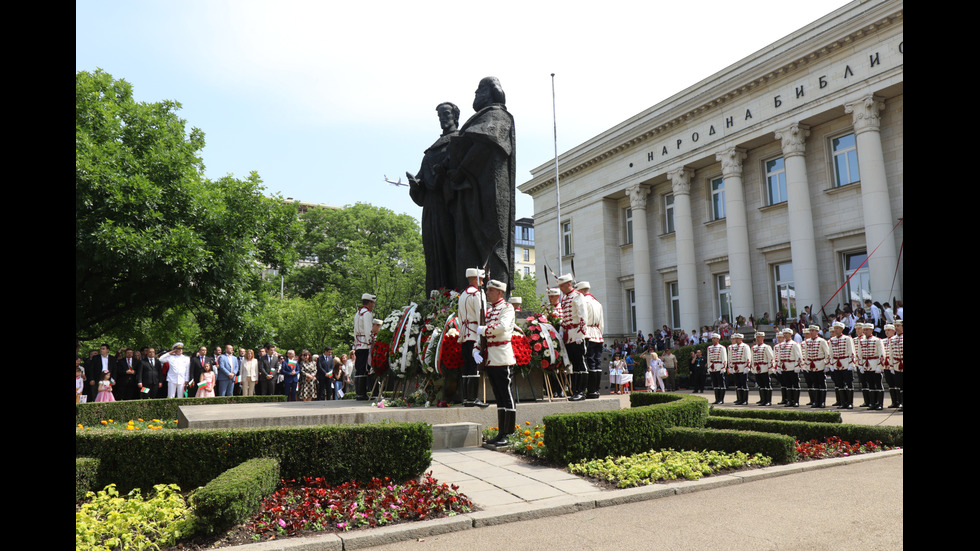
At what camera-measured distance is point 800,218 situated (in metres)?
29.3

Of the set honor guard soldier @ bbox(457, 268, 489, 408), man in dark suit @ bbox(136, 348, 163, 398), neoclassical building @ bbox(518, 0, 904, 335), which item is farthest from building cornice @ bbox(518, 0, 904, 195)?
man in dark suit @ bbox(136, 348, 163, 398)

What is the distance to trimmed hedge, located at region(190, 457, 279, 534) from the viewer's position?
190 inches

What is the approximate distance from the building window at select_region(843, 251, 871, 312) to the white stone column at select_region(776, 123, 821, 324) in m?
1.31

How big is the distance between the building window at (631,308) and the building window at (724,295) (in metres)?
6.79

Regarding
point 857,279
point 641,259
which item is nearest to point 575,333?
point 857,279

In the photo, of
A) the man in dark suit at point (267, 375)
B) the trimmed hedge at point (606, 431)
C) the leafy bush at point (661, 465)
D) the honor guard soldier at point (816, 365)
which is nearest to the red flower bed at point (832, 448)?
the leafy bush at point (661, 465)

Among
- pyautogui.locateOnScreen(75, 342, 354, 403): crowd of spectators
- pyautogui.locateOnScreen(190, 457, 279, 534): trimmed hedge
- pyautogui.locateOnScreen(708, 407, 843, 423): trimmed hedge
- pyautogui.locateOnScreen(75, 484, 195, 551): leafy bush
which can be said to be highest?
pyautogui.locateOnScreen(75, 342, 354, 403): crowd of spectators

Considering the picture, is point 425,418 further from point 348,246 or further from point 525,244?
point 525,244

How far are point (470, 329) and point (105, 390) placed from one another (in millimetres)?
12364

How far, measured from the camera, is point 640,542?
15.8 feet

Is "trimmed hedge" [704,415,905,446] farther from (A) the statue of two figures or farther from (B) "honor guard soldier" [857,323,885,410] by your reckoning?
(B) "honor guard soldier" [857,323,885,410]

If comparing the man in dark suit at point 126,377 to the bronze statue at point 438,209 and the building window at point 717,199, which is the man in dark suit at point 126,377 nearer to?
the bronze statue at point 438,209

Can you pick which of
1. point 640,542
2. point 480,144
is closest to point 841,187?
point 480,144
